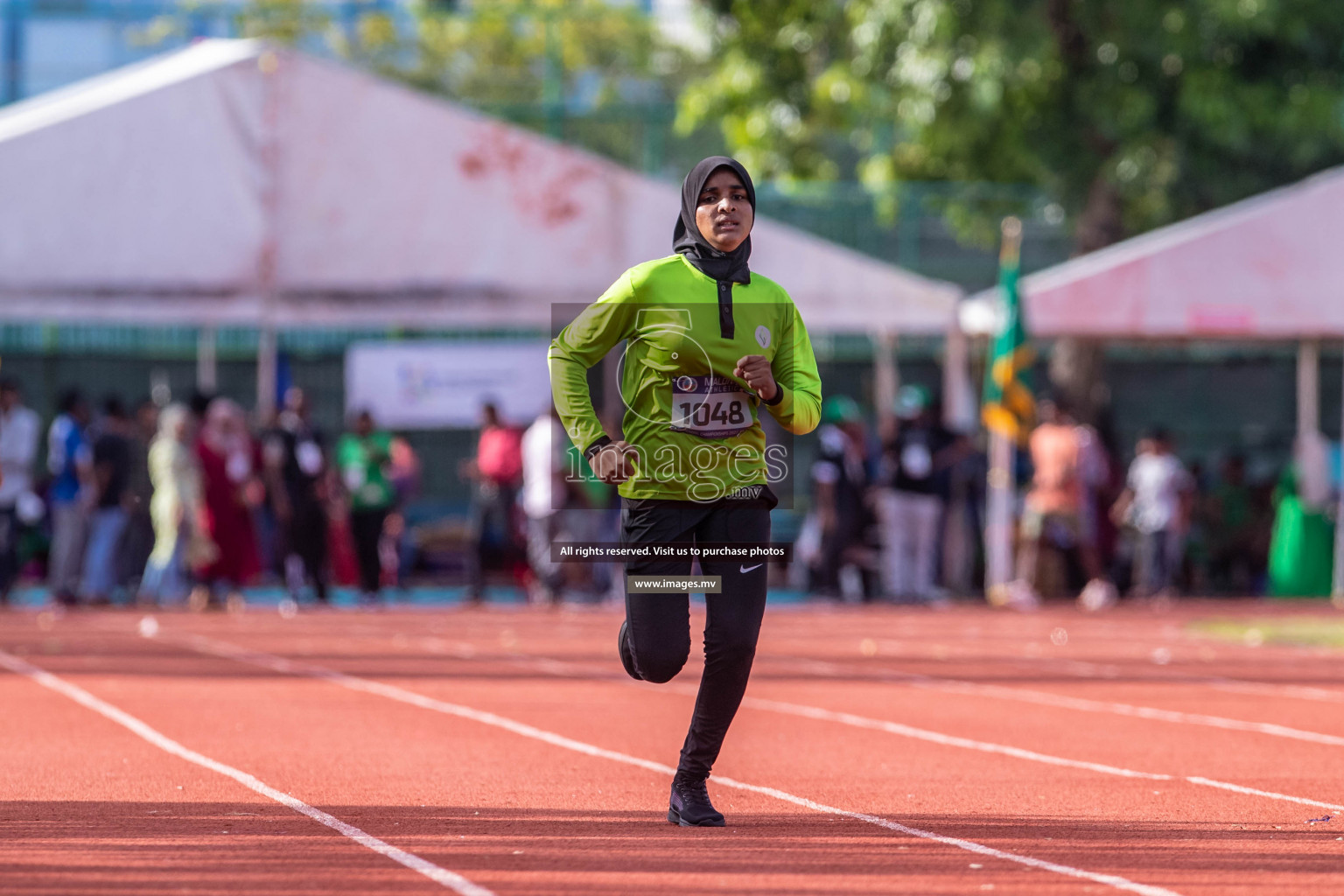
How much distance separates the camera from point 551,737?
9758 mm

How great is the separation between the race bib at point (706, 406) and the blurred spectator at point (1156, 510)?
14.6 m

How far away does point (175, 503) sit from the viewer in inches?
A: 715

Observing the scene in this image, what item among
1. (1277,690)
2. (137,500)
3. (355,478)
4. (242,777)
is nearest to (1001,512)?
(355,478)

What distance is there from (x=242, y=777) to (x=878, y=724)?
356 cm

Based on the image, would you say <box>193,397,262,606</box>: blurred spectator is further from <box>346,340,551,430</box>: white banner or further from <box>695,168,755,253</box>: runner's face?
<box>695,168,755,253</box>: runner's face

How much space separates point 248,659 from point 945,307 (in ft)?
27.2

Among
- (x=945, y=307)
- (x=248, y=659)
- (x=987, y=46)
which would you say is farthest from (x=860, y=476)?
(x=248, y=659)

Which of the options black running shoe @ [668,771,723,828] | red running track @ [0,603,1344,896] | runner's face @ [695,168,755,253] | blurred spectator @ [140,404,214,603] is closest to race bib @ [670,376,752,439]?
runner's face @ [695,168,755,253]

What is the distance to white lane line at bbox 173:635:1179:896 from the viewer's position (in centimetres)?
602

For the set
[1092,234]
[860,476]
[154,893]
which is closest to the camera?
[154,893]

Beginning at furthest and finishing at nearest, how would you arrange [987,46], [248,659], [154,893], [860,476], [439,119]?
[987,46], [860,476], [439,119], [248,659], [154,893]

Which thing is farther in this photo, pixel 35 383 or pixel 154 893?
pixel 35 383

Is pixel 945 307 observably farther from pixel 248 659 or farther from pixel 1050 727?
pixel 1050 727

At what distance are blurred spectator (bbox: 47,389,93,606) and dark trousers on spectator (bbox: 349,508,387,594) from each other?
2369 millimetres
